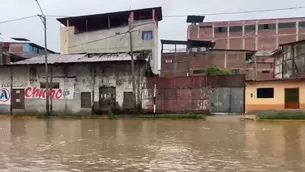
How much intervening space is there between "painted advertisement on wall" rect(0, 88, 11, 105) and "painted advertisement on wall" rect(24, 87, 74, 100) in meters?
1.74

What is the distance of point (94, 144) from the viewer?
12.8 meters

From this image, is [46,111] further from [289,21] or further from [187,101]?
[289,21]

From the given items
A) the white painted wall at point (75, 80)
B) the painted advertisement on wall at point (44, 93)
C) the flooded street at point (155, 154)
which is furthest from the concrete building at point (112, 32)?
the flooded street at point (155, 154)

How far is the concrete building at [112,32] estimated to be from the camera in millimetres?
43219

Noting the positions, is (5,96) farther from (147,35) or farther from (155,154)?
(155,154)

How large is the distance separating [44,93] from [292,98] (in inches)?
830

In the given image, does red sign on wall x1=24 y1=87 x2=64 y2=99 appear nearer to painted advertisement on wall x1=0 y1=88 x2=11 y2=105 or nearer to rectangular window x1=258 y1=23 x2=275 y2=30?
painted advertisement on wall x1=0 y1=88 x2=11 y2=105

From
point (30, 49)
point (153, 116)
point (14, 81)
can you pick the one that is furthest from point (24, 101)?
point (30, 49)

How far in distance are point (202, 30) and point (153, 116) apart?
41.0 metres

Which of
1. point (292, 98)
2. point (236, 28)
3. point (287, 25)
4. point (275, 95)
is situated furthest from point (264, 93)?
point (236, 28)

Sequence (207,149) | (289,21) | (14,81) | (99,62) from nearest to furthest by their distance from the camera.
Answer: (207,149)
(99,62)
(14,81)
(289,21)

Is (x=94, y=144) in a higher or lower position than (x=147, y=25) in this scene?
lower

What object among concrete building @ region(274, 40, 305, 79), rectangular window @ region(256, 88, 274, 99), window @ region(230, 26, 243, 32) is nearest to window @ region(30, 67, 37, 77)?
rectangular window @ region(256, 88, 274, 99)

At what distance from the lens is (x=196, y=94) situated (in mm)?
29078
